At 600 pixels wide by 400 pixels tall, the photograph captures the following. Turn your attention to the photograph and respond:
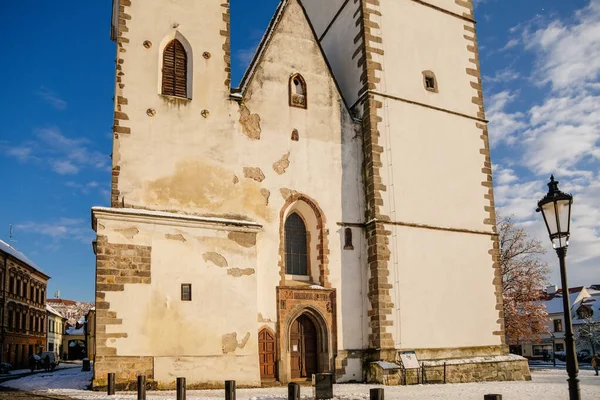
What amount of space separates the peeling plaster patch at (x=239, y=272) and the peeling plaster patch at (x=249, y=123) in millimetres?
4406

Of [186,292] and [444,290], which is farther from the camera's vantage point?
[444,290]

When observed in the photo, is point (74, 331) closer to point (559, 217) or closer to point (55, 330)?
point (55, 330)

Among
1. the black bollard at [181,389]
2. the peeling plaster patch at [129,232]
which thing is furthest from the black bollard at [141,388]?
the peeling plaster patch at [129,232]

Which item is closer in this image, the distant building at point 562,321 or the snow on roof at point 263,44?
the snow on roof at point 263,44

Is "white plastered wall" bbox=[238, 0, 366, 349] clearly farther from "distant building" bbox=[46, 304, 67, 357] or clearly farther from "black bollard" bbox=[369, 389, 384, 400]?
"distant building" bbox=[46, 304, 67, 357]

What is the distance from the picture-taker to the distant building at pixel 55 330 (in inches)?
2506

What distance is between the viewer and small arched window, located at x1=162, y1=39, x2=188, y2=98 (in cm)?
1798

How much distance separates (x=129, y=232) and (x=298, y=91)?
7.87m

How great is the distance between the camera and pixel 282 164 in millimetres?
18906

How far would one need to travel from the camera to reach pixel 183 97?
59.1 feet

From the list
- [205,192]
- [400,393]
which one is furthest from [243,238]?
[400,393]

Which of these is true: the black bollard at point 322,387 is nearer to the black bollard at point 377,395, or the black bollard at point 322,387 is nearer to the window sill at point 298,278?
the black bollard at point 377,395

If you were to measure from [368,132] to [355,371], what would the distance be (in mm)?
8099

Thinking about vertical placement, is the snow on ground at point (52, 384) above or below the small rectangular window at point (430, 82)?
below
